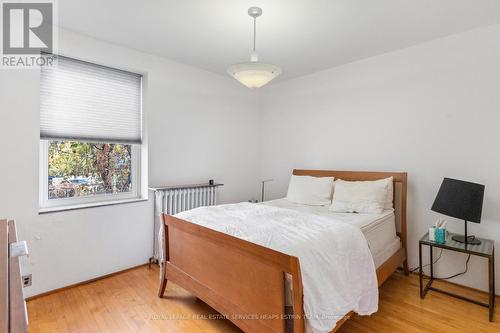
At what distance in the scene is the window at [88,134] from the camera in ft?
8.16

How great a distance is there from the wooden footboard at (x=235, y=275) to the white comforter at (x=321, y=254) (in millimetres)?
118

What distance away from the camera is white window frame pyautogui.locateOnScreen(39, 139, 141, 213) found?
2.48 metres

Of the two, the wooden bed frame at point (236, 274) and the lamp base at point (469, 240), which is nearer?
the wooden bed frame at point (236, 274)

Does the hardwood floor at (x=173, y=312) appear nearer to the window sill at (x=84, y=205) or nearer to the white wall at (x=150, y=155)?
the white wall at (x=150, y=155)

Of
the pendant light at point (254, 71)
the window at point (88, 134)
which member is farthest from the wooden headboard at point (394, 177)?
the window at point (88, 134)

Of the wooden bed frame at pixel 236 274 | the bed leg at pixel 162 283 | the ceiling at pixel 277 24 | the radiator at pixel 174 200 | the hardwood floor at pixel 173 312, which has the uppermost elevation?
the ceiling at pixel 277 24

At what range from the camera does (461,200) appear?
7.15ft

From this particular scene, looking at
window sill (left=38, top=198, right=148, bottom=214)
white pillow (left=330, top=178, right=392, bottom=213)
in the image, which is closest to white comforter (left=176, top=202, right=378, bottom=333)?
white pillow (left=330, top=178, right=392, bottom=213)

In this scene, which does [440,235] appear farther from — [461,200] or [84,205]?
[84,205]

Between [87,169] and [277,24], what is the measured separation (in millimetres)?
2391

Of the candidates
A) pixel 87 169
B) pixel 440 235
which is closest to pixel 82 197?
pixel 87 169

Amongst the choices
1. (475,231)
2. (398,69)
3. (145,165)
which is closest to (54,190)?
(145,165)

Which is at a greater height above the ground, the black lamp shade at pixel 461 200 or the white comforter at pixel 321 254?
the black lamp shade at pixel 461 200

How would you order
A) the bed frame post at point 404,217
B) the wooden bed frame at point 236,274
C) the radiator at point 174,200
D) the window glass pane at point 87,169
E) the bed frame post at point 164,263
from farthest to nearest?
the radiator at point 174,200
the bed frame post at point 404,217
the window glass pane at point 87,169
the bed frame post at point 164,263
the wooden bed frame at point 236,274
